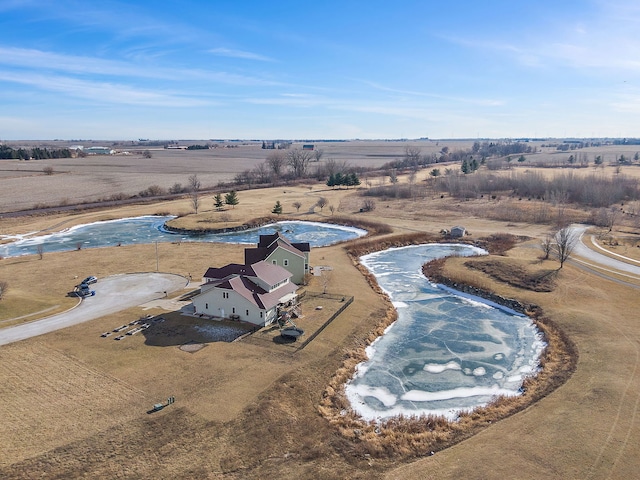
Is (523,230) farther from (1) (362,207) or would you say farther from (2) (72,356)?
(2) (72,356)

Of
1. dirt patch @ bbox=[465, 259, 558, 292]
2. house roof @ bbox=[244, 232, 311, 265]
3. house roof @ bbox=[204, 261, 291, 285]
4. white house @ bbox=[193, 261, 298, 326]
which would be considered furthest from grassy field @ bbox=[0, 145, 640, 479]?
house roof @ bbox=[244, 232, 311, 265]

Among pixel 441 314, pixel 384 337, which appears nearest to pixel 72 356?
pixel 384 337

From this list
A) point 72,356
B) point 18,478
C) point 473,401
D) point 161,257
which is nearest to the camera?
point 18,478

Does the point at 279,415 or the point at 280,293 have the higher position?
the point at 280,293

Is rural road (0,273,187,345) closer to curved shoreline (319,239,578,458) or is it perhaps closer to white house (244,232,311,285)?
white house (244,232,311,285)

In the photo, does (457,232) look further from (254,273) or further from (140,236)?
(140,236)

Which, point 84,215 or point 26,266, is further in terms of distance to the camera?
point 84,215
